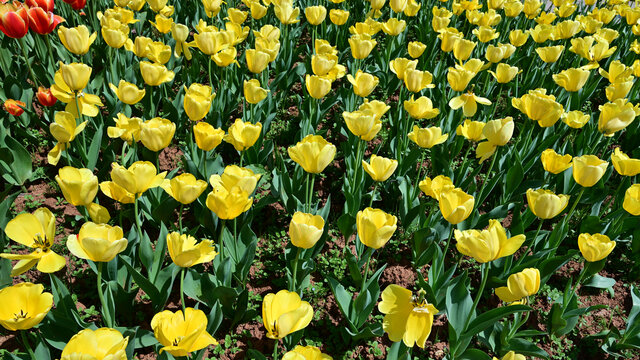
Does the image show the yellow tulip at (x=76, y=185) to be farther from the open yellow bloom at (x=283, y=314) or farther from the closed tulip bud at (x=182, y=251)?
the open yellow bloom at (x=283, y=314)

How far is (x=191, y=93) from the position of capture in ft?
7.58

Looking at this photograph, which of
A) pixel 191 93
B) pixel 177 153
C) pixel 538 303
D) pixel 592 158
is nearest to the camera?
pixel 592 158

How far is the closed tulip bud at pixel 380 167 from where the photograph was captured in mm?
1995

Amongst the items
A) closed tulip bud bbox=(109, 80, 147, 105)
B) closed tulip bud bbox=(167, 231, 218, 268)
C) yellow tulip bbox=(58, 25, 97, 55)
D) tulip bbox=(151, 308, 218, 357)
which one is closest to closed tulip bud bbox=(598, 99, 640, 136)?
closed tulip bud bbox=(167, 231, 218, 268)

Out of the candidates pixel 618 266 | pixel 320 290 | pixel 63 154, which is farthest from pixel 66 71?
pixel 618 266

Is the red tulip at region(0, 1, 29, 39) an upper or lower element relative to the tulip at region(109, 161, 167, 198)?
upper

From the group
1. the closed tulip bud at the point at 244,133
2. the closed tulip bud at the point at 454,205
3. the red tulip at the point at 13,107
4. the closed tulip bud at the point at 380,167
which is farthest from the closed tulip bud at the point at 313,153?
the red tulip at the point at 13,107

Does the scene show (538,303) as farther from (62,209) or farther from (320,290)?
(62,209)

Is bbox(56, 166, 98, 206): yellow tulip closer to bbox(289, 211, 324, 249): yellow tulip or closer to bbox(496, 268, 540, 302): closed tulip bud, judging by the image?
bbox(289, 211, 324, 249): yellow tulip

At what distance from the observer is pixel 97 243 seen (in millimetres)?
1404

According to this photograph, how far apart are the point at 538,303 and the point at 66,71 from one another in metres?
2.50

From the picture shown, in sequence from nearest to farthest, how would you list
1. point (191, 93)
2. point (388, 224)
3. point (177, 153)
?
1. point (388, 224)
2. point (191, 93)
3. point (177, 153)

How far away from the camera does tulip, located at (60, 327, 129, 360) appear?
45.7 inches

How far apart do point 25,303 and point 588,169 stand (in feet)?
6.80
